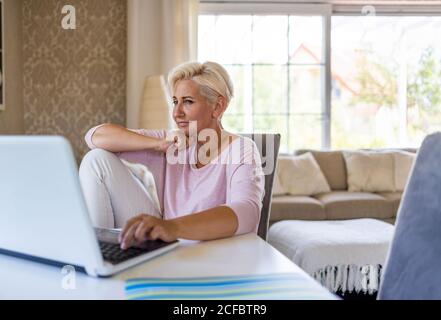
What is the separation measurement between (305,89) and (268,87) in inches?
14.1

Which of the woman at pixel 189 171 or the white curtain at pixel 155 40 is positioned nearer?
the woman at pixel 189 171

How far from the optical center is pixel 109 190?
129cm

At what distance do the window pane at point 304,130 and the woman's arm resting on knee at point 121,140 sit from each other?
3687 mm

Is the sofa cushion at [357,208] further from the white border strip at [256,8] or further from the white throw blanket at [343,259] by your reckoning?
the white border strip at [256,8]

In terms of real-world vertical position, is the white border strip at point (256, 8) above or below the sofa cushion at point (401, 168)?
above

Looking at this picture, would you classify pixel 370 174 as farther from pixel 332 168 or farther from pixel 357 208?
pixel 357 208

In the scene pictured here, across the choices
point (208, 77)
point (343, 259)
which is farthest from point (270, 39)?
point (208, 77)

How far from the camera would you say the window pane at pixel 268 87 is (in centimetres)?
498

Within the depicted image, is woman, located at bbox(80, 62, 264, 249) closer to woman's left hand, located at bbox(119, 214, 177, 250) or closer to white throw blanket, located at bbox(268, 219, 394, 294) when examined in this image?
woman's left hand, located at bbox(119, 214, 177, 250)

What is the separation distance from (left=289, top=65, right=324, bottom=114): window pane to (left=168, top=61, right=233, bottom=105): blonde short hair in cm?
352

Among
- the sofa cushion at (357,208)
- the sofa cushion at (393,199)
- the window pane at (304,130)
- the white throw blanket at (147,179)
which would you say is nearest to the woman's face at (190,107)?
the white throw blanket at (147,179)
